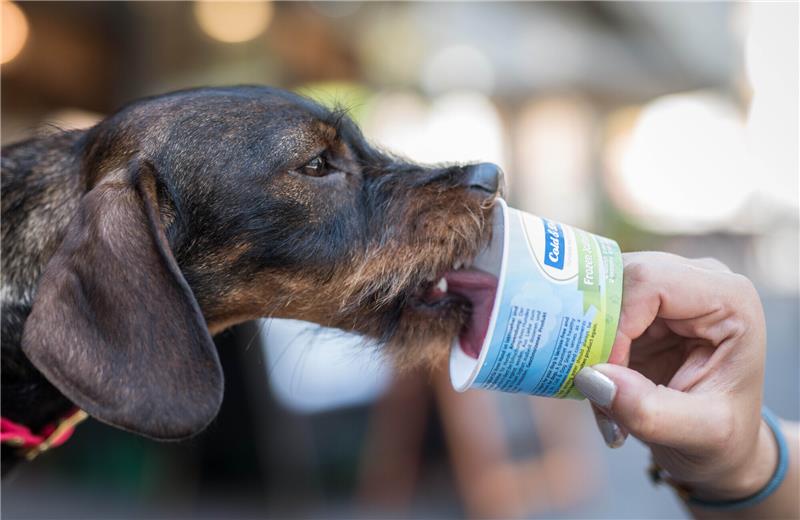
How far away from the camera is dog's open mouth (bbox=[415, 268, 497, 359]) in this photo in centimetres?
241

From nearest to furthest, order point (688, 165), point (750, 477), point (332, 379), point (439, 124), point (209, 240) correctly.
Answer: point (750, 477)
point (209, 240)
point (332, 379)
point (439, 124)
point (688, 165)

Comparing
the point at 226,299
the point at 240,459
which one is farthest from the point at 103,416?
the point at 240,459

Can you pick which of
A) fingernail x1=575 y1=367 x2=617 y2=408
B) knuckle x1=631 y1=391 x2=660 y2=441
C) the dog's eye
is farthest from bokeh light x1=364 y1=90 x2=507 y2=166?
knuckle x1=631 y1=391 x2=660 y2=441

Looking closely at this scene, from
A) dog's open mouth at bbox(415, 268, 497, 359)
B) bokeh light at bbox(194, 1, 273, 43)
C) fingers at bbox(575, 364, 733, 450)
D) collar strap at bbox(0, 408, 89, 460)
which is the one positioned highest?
fingers at bbox(575, 364, 733, 450)

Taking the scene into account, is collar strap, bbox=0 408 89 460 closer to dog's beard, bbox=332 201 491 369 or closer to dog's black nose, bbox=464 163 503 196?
dog's beard, bbox=332 201 491 369

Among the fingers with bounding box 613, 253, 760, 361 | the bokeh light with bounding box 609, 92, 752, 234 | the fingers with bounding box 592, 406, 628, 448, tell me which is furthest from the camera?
the bokeh light with bounding box 609, 92, 752, 234

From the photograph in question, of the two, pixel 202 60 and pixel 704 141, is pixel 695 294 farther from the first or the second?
pixel 704 141

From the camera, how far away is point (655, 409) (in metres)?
1.71

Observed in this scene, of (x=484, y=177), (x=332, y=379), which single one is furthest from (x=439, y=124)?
(x=484, y=177)

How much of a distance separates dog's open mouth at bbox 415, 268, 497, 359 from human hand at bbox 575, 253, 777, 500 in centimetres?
50

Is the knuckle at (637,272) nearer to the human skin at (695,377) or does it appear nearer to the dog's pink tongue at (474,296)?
the human skin at (695,377)

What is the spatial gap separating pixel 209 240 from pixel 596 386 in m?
1.15

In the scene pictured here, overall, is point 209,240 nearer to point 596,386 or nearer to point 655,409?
point 596,386

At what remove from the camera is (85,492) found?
6.68 metres
